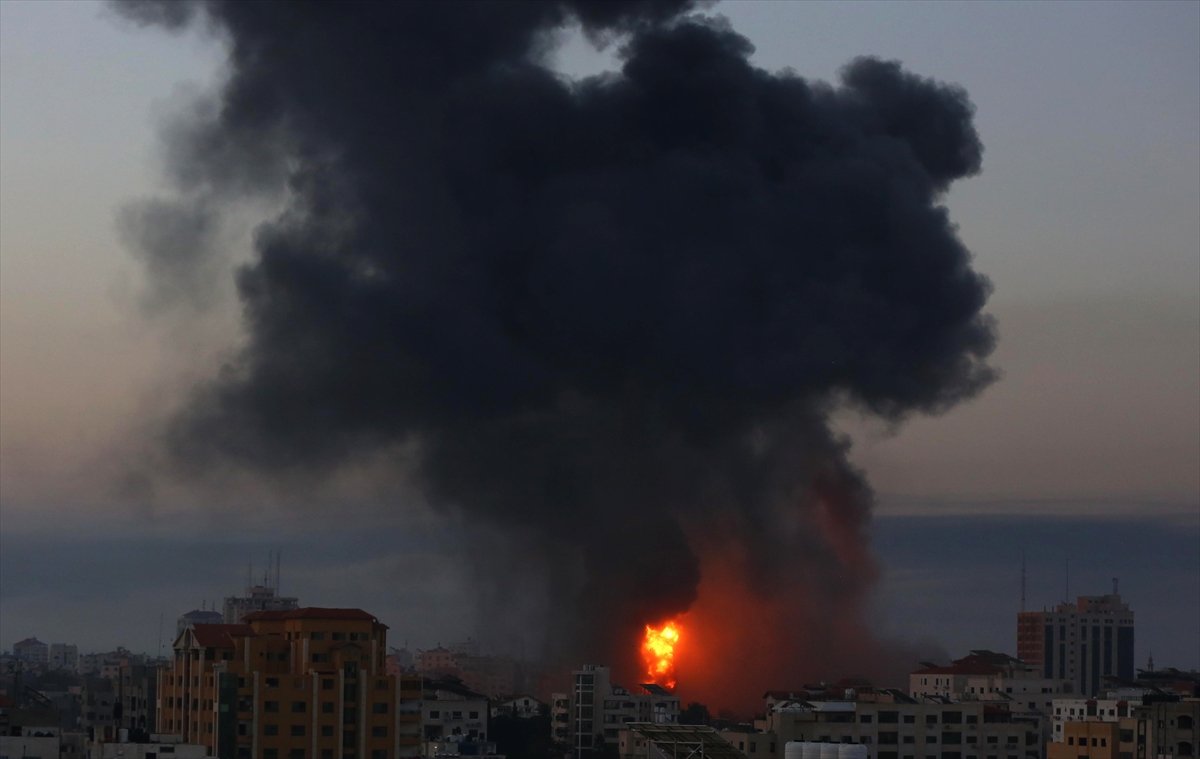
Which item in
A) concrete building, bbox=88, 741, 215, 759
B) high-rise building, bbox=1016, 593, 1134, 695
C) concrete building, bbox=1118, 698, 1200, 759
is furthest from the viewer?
high-rise building, bbox=1016, 593, 1134, 695

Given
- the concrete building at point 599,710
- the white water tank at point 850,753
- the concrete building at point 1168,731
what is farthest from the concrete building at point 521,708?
the white water tank at point 850,753

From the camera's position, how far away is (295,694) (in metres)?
50.7

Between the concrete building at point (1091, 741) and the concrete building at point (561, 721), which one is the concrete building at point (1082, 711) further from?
the concrete building at point (561, 721)

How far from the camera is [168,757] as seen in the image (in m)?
42.3

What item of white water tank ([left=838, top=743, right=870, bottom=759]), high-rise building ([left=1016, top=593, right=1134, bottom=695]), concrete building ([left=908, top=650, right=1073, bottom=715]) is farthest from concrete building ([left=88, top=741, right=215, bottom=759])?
high-rise building ([left=1016, top=593, right=1134, bottom=695])

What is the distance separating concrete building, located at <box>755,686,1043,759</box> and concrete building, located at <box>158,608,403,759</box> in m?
14.2

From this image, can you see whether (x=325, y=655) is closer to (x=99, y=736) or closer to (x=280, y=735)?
(x=280, y=735)

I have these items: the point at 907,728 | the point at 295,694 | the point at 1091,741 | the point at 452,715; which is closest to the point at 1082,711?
the point at 907,728

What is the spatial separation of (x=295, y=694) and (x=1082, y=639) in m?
92.3

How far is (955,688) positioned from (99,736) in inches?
1834

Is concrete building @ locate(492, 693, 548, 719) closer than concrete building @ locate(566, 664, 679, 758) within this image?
No

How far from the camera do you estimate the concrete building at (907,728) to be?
208 ft

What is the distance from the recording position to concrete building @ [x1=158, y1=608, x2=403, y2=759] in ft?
165

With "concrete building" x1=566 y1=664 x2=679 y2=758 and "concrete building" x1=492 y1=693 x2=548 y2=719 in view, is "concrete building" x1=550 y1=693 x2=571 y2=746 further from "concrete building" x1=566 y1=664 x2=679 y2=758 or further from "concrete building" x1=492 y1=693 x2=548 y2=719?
"concrete building" x1=492 y1=693 x2=548 y2=719
